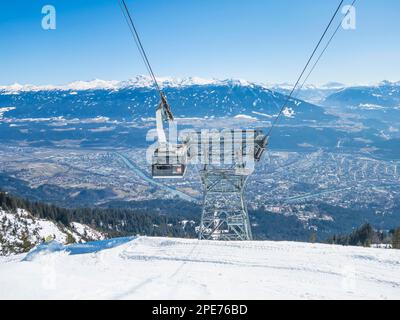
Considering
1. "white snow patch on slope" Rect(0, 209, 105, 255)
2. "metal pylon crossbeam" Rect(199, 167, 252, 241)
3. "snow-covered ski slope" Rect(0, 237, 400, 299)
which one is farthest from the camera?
"white snow patch on slope" Rect(0, 209, 105, 255)

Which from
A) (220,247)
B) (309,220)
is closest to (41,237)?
(220,247)

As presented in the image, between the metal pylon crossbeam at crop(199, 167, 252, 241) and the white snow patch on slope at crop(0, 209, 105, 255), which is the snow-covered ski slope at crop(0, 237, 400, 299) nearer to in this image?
the metal pylon crossbeam at crop(199, 167, 252, 241)

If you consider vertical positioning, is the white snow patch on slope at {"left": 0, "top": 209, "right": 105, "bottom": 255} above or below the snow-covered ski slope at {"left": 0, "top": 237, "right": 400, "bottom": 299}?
below

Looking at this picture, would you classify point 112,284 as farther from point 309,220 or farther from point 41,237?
point 309,220

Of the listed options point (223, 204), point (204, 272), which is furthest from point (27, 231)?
point (204, 272)

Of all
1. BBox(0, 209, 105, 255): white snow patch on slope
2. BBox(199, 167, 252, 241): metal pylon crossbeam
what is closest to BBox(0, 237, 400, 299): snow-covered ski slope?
BBox(199, 167, 252, 241): metal pylon crossbeam
